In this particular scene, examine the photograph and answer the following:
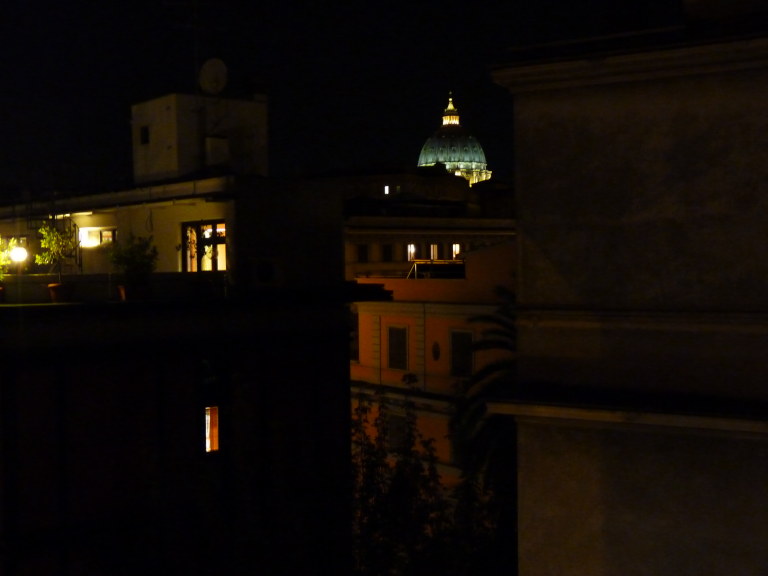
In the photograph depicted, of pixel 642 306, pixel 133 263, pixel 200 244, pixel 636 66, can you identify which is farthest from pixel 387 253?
pixel 636 66

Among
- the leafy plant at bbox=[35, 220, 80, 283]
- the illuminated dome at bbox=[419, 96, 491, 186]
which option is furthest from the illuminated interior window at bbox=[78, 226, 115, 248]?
the illuminated dome at bbox=[419, 96, 491, 186]

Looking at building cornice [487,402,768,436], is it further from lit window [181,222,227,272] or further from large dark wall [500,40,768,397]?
lit window [181,222,227,272]

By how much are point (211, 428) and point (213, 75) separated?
7826mm

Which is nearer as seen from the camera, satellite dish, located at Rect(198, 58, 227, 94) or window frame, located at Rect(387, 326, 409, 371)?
satellite dish, located at Rect(198, 58, 227, 94)

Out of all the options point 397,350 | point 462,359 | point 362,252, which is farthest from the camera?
point 362,252

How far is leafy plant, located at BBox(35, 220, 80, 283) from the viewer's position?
17.1 meters

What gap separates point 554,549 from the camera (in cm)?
791

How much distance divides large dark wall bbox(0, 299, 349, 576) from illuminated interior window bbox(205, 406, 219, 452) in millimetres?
93

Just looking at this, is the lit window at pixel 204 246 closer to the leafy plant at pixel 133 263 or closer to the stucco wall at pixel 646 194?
the leafy plant at pixel 133 263

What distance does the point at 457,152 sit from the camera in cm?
11650

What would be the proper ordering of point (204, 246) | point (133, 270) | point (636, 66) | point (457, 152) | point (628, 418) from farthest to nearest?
point (457, 152)
point (204, 246)
point (133, 270)
point (636, 66)
point (628, 418)

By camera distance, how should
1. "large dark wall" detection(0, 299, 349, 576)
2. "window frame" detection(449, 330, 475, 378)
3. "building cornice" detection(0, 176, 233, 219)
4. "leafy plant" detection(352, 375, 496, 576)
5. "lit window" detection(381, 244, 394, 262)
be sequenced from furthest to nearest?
1. "lit window" detection(381, 244, 394, 262)
2. "window frame" detection(449, 330, 475, 378)
3. "building cornice" detection(0, 176, 233, 219)
4. "leafy plant" detection(352, 375, 496, 576)
5. "large dark wall" detection(0, 299, 349, 576)

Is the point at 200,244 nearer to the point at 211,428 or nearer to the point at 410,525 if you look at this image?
the point at 211,428

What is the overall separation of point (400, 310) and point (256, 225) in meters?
11.1
